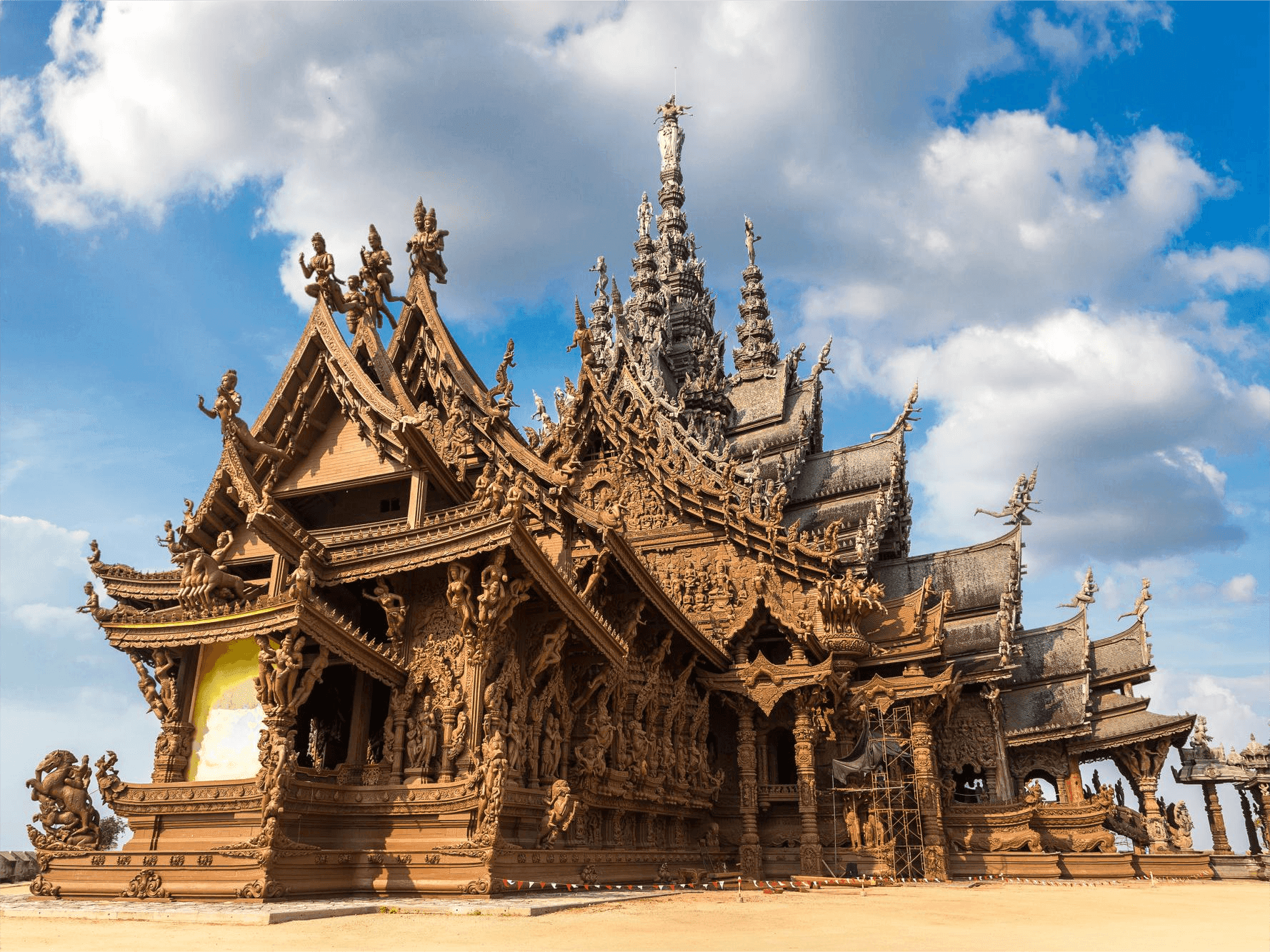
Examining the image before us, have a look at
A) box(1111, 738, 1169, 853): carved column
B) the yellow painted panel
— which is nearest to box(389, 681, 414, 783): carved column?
the yellow painted panel

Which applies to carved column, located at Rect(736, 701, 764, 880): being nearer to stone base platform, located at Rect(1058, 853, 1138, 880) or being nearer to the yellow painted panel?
stone base platform, located at Rect(1058, 853, 1138, 880)

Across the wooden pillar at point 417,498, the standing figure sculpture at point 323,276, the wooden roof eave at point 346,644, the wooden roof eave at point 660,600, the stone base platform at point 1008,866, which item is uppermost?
the standing figure sculpture at point 323,276

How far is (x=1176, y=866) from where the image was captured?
1767cm

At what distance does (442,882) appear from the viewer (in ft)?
29.3

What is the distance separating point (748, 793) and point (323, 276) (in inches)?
430

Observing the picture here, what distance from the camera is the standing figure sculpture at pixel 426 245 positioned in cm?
1498

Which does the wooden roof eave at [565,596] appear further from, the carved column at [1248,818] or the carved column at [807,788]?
the carved column at [1248,818]

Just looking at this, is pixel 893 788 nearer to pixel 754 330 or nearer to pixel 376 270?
pixel 376 270

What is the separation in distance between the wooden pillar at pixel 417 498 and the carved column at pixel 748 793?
7264 mm

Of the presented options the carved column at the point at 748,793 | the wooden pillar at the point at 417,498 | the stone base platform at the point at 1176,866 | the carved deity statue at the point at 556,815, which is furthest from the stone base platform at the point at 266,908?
the stone base platform at the point at 1176,866

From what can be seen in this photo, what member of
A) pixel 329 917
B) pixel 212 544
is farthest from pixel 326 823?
pixel 212 544

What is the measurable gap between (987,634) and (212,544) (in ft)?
52.8

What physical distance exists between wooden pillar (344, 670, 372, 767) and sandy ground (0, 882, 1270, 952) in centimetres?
309

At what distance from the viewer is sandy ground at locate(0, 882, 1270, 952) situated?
18.9 feet
